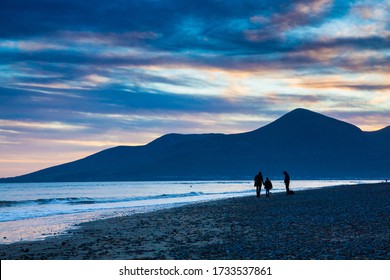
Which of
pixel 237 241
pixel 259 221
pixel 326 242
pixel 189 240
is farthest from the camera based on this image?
pixel 259 221

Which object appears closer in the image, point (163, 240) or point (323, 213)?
point (163, 240)

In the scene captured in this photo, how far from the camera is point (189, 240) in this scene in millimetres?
15961

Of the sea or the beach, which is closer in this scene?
the beach

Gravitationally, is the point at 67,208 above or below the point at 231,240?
below

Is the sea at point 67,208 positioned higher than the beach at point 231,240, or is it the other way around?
the beach at point 231,240

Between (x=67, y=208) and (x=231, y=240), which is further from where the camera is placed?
(x=67, y=208)

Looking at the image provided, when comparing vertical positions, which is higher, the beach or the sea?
the beach

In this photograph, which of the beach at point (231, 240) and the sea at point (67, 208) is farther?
the sea at point (67, 208)
